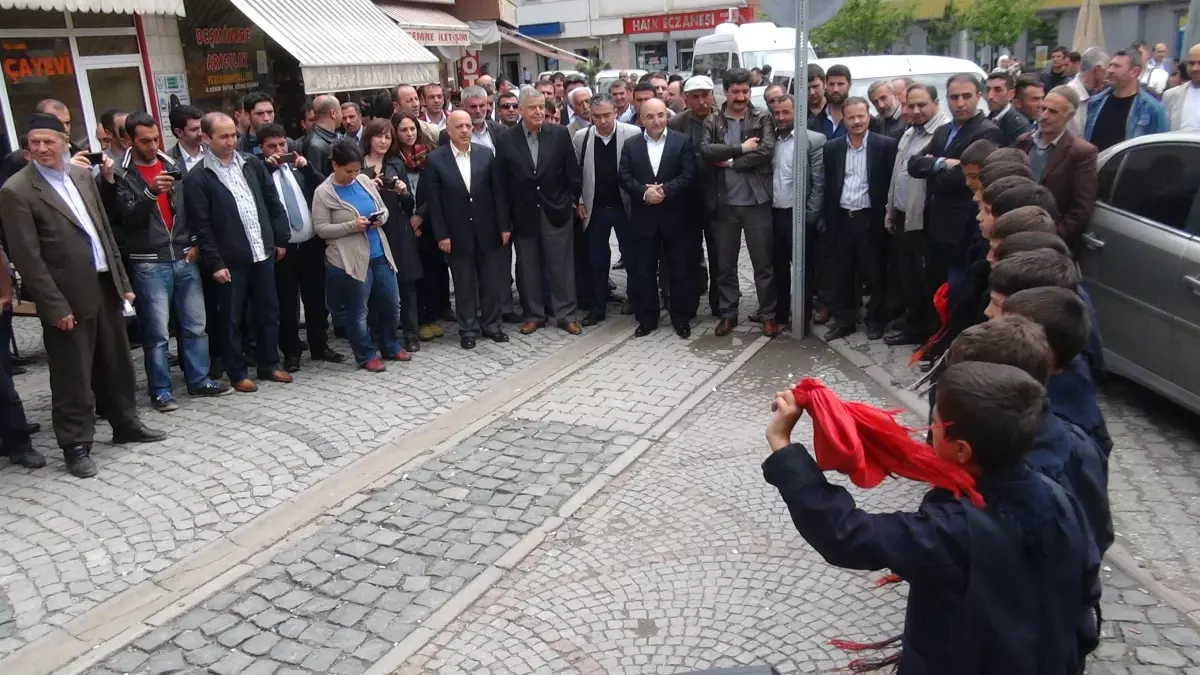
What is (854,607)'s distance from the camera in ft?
14.6

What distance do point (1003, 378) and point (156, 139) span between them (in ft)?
21.0

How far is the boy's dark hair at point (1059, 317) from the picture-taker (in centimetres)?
329

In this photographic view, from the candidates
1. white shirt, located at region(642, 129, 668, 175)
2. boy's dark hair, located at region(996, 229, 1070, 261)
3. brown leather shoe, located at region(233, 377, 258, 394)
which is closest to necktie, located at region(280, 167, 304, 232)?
brown leather shoe, located at region(233, 377, 258, 394)

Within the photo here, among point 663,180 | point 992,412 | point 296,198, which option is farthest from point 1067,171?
point 296,198

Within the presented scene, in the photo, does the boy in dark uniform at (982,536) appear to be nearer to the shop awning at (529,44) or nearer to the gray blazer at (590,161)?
the gray blazer at (590,161)

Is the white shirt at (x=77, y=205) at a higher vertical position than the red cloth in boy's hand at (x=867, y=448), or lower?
higher

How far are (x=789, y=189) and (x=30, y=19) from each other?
9.18m

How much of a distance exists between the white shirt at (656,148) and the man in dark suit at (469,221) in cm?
136

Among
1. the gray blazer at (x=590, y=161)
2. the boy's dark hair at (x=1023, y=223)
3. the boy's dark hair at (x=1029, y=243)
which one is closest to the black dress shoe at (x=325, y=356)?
the gray blazer at (x=590, y=161)

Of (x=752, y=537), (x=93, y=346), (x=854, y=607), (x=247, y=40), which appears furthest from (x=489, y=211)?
(x=247, y=40)

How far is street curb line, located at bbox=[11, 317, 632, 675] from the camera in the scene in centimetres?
438

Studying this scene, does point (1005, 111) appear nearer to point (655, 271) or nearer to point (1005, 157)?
point (1005, 157)

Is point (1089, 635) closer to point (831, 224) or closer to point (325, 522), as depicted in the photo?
point (325, 522)

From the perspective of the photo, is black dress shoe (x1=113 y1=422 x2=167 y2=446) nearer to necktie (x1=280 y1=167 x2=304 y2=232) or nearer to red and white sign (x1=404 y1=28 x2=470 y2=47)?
necktie (x1=280 y1=167 x2=304 y2=232)
